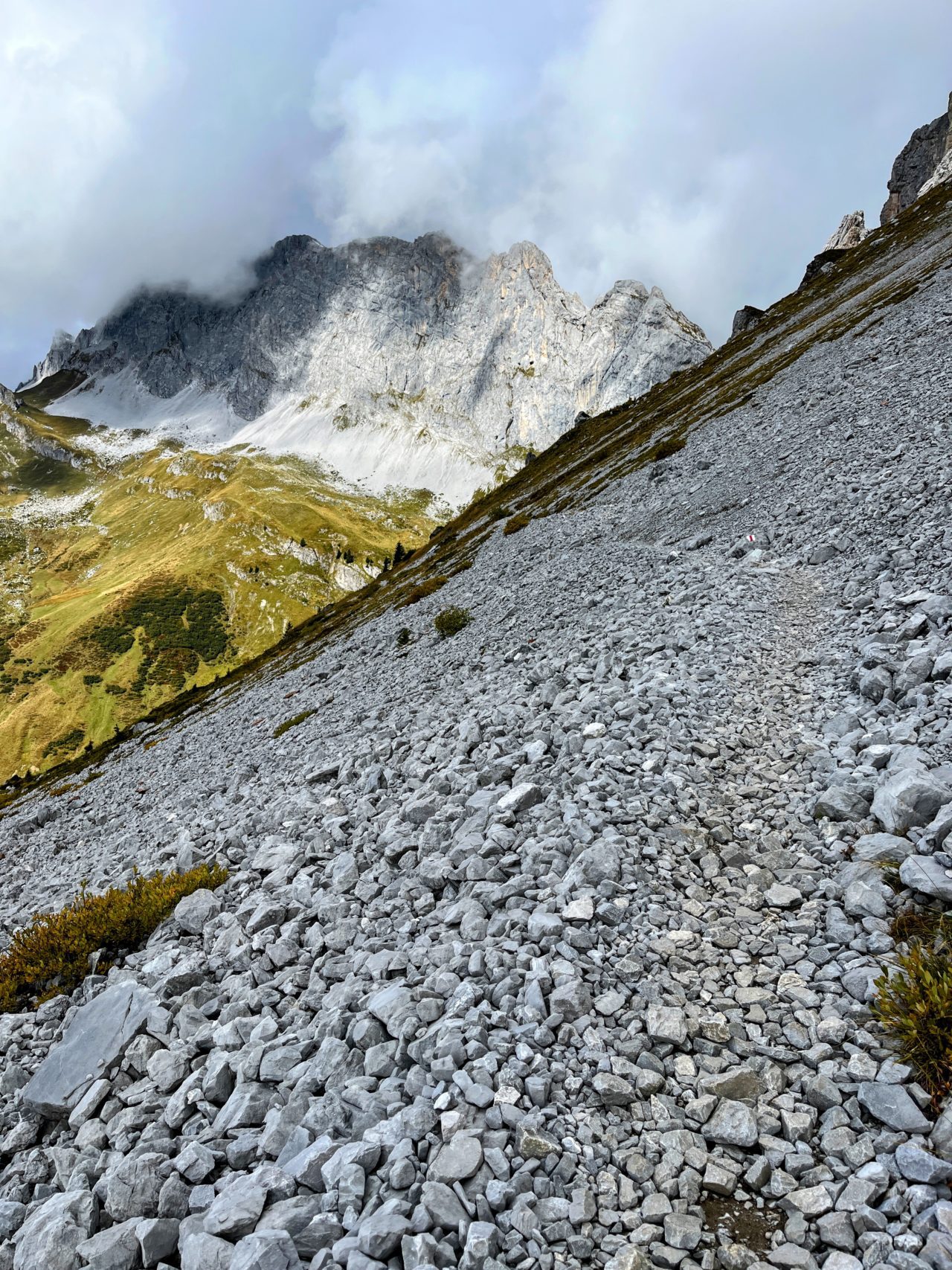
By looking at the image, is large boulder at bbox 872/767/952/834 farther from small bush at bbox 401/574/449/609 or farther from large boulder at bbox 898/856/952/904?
small bush at bbox 401/574/449/609

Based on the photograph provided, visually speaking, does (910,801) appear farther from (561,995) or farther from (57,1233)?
(57,1233)

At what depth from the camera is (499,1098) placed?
18.1ft

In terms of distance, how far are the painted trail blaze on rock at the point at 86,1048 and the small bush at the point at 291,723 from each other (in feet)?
61.2

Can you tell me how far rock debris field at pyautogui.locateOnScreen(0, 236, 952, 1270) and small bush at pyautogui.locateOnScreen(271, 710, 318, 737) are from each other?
10713 millimetres

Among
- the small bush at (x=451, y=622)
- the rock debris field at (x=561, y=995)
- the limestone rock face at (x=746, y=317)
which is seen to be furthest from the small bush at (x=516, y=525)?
the limestone rock face at (x=746, y=317)

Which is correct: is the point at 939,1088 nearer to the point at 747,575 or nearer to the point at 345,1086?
the point at 345,1086

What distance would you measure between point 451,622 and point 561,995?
1043 inches

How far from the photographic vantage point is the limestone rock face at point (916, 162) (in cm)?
15425

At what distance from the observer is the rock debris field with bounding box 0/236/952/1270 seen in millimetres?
4762

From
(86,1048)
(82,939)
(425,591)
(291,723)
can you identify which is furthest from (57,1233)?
(425,591)

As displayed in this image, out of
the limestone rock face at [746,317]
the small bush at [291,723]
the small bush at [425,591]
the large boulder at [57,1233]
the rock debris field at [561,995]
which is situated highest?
the limestone rock face at [746,317]

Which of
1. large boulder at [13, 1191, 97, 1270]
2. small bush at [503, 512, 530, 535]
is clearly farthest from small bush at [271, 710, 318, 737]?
small bush at [503, 512, 530, 535]

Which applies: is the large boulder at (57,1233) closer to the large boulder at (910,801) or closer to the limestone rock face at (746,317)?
the large boulder at (910,801)

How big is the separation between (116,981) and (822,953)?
10.7m
